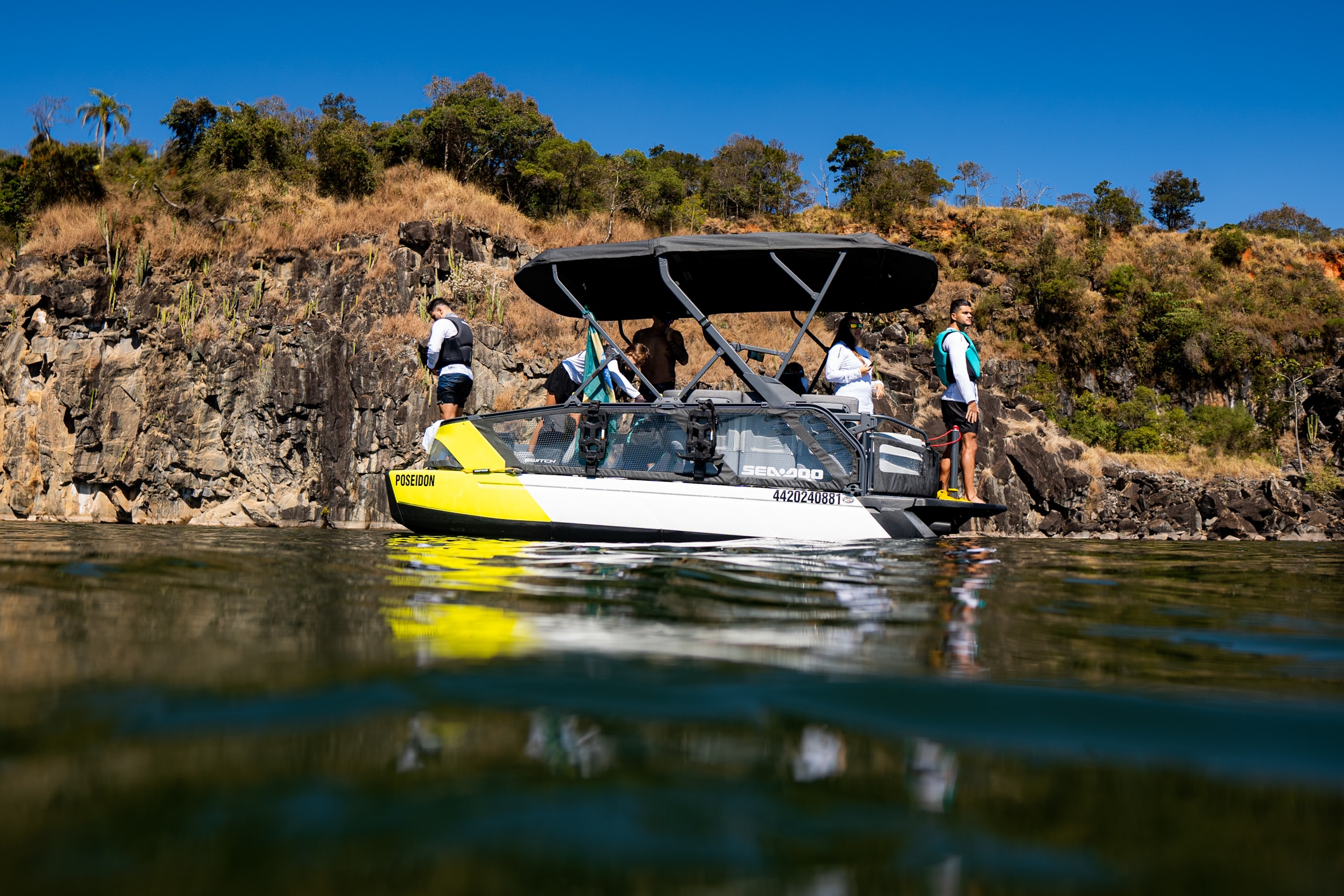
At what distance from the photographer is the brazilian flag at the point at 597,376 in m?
8.23

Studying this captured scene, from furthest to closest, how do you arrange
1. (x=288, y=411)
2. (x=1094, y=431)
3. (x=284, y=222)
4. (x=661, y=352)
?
(x=1094, y=431)
(x=284, y=222)
(x=288, y=411)
(x=661, y=352)

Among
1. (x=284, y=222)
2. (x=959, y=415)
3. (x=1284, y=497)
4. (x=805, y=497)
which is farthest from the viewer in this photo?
(x=284, y=222)

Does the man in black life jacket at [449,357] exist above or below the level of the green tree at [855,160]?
below

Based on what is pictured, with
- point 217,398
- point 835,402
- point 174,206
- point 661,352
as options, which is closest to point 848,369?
point 835,402

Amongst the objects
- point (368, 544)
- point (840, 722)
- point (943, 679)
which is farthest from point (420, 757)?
point (368, 544)

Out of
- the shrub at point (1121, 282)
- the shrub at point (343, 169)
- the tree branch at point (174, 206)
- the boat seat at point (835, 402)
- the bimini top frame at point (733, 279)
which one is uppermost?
the shrub at point (343, 169)

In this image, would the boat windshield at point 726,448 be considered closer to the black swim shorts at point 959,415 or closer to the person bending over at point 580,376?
the person bending over at point 580,376

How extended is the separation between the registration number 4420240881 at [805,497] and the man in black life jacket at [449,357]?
394 centimetres

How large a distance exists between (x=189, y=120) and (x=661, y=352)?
101 ft

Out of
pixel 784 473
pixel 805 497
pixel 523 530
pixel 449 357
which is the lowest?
pixel 523 530

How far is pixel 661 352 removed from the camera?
8703 mm

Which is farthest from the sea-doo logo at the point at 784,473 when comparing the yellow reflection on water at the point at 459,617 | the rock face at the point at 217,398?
the rock face at the point at 217,398

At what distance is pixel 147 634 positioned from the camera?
6.96 feet

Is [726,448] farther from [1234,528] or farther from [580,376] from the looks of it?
[1234,528]
